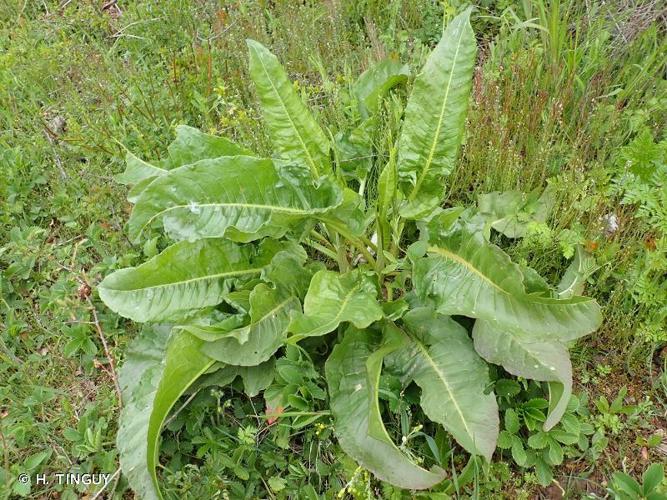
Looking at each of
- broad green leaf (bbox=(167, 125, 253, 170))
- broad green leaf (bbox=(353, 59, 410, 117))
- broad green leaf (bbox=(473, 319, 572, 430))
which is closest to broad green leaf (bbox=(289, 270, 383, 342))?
broad green leaf (bbox=(473, 319, 572, 430))

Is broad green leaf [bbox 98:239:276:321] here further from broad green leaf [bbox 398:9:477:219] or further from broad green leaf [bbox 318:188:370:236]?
broad green leaf [bbox 398:9:477:219]

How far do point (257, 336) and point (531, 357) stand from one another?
943mm

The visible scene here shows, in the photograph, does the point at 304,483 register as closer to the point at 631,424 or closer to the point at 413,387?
the point at 413,387

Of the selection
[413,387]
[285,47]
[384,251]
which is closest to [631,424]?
[413,387]

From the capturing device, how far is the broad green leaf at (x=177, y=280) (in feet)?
6.58

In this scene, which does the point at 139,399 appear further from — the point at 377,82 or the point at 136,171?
the point at 377,82

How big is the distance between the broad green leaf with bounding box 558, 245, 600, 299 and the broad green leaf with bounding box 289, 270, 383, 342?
0.71 metres

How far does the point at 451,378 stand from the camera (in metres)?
2.00

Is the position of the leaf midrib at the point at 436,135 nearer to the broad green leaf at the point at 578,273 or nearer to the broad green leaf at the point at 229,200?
the broad green leaf at the point at 229,200

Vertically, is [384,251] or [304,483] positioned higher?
[384,251]

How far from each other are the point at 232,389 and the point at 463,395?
2.98 feet

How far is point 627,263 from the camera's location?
2.35 m

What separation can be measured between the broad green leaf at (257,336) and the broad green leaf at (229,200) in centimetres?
24

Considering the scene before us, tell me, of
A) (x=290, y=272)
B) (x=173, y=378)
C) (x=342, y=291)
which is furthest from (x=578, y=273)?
(x=173, y=378)
